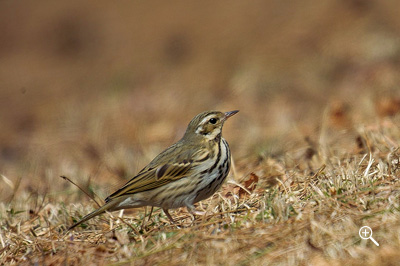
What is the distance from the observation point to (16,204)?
287 inches

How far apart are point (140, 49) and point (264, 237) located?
13.7 metres

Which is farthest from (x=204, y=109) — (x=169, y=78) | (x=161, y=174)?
(x=161, y=174)

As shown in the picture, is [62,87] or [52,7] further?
[52,7]

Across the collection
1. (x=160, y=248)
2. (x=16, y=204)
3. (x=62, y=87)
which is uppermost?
(x=160, y=248)

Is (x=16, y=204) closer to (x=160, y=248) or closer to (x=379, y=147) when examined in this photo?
(x=160, y=248)

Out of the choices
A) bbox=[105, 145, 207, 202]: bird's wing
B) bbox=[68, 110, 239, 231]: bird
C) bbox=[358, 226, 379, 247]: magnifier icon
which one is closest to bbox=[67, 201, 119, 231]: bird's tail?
bbox=[68, 110, 239, 231]: bird

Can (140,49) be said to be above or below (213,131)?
below

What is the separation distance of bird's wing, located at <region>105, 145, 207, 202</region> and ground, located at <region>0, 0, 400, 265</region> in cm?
27

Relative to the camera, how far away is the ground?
482cm

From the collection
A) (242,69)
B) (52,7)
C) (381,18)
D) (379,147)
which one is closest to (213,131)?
(379,147)

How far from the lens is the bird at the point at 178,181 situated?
5.91 meters

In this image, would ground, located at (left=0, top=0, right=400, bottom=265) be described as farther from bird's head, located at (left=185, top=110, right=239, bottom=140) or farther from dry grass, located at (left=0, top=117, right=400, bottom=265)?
bird's head, located at (left=185, top=110, right=239, bottom=140)

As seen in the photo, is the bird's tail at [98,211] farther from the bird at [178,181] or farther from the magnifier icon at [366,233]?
the magnifier icon at [366,233]

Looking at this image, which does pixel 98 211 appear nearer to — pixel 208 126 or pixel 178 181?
pixel 178 181
